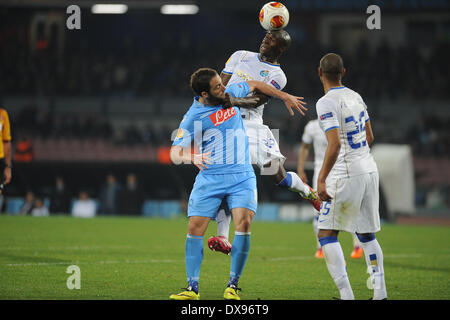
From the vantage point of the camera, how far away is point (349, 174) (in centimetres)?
716

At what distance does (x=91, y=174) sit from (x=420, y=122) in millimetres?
15102

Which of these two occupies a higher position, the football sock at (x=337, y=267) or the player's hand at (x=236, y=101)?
the player's hand at (x=236, y=101)

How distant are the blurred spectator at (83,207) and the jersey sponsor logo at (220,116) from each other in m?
17.3

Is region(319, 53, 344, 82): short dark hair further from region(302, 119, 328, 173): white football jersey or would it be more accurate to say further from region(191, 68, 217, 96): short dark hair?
region(302, 119, 328, 173): white football jersey

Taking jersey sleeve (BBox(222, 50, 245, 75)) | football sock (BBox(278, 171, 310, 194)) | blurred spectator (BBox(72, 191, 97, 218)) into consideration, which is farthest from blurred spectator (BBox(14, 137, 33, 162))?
football sock (BBox(278, 171, 310, 194))

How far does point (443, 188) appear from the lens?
90.4 ft

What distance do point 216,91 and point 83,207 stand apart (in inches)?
699

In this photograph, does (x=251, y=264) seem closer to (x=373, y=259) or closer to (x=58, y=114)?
(x=373, y=259)

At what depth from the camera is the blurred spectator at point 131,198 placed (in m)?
24.9

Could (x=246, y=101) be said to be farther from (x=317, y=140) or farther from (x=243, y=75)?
(x=317, y=140)

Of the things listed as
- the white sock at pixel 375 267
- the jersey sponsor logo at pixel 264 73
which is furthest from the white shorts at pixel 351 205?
the jersey sponsor logo at pixel 264 73

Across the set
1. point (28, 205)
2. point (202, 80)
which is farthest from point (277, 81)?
point (28, 205)

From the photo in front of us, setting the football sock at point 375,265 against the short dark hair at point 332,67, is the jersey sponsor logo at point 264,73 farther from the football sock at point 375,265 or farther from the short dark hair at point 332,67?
the football sock at point 375,265
